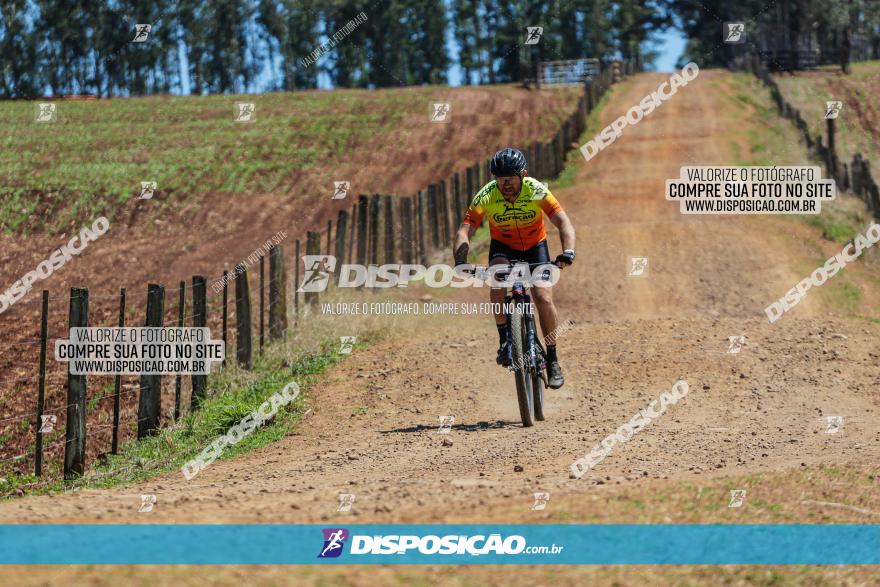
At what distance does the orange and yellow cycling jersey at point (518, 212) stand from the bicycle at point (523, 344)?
13.6 inches

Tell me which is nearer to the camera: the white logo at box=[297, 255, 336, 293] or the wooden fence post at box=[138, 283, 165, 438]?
the wooden fence post at box=[138, 283, 165, 438]

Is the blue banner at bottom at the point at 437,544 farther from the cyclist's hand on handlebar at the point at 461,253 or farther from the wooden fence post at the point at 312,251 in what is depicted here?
the wooden fence post at the point at 312,251

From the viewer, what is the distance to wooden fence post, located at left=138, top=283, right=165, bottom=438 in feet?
38.9

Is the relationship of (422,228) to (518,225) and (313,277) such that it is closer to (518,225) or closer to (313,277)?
(313,277)

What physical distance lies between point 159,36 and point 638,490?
89893 mm

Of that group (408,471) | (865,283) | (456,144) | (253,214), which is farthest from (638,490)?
(456,144)

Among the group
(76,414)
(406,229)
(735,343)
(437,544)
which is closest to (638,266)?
(406,229)

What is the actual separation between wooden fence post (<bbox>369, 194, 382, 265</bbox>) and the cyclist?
9934mm

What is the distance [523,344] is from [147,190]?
2840 cm

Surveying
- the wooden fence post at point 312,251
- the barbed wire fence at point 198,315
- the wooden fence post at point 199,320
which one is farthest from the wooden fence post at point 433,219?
the wooden fence post at point 199,320

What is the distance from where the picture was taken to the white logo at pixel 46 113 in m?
49.9

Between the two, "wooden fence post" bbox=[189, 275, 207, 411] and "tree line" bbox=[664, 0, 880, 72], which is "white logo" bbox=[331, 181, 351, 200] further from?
"tree line" bbox=[664, 0, 880, 72]

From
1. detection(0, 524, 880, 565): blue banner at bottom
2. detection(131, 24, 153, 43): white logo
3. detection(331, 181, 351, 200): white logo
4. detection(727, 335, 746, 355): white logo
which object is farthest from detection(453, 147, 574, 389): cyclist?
detection(131, 24, 153, 43): white logo

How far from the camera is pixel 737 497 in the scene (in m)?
6.38
